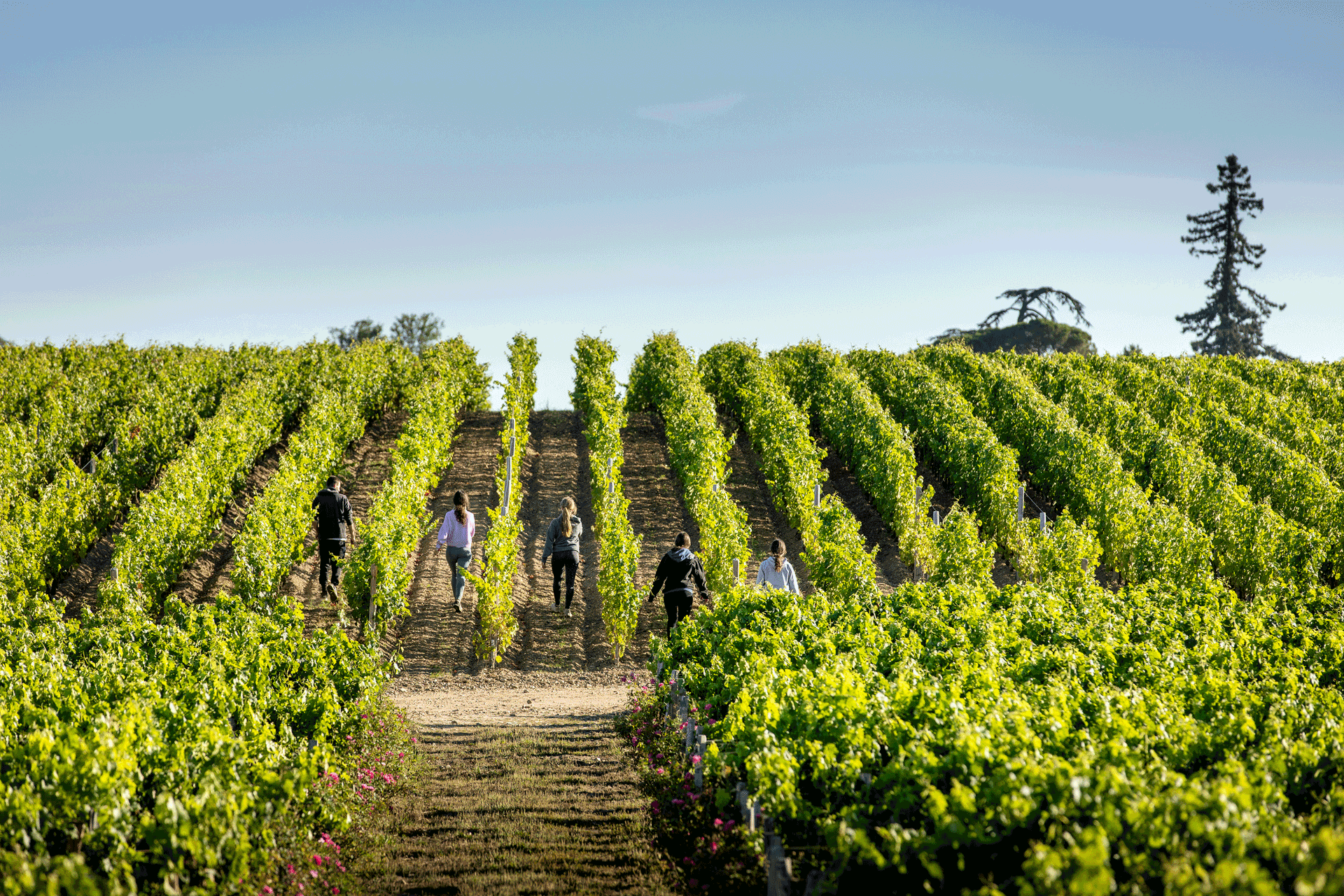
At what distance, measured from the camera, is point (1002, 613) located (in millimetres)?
8469

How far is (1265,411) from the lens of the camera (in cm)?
2252

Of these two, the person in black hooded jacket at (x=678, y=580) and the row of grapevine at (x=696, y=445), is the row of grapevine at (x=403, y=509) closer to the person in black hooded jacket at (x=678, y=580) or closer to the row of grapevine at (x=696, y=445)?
the person in black hooded jacket at (x=678, y=580)

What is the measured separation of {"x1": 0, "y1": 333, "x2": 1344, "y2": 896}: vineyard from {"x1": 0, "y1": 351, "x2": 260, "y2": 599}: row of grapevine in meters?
0.08

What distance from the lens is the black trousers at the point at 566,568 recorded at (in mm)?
12305

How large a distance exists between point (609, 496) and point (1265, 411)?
59.6 feet

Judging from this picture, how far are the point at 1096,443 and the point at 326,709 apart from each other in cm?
1491

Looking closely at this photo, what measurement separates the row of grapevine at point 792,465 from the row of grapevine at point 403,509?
5826 mm

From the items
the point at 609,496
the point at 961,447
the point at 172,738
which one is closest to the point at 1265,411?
the point at 961,447

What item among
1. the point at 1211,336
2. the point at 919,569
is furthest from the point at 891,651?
the point at 1211,336

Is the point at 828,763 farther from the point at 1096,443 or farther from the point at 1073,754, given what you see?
the point at 1096,443

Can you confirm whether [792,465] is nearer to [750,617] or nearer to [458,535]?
[458,535]

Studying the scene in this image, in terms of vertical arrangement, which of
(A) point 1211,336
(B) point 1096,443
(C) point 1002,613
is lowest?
(C) point 1002,613

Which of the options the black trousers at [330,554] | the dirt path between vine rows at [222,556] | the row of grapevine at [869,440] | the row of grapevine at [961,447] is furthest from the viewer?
the row of grapevine at [961,447]

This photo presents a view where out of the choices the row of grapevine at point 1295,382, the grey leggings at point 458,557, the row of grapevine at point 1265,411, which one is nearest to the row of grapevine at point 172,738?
the grey leggings at point 458,557
